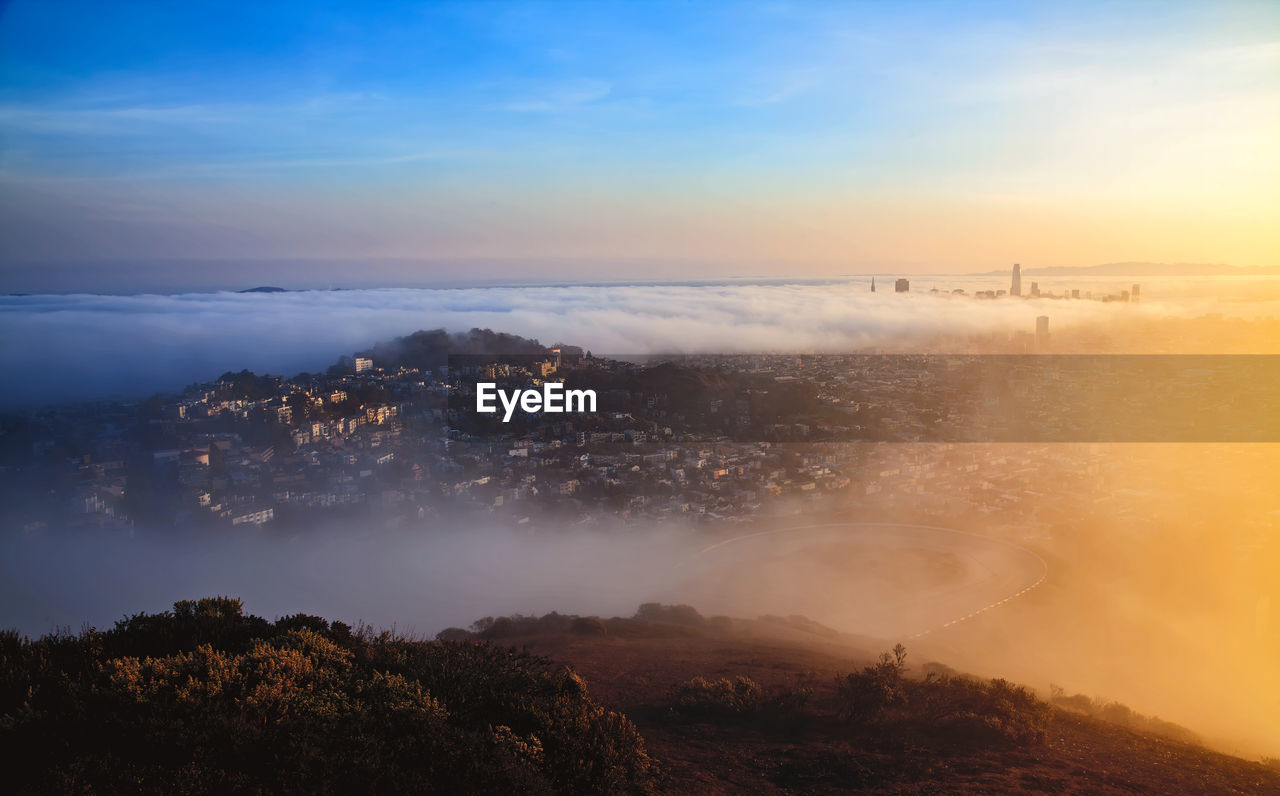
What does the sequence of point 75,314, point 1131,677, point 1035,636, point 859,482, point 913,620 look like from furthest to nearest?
point 75,314, point 859,482, point 913,620, point 1035,636, point 1131,677

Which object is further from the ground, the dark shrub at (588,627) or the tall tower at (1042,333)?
the tall tower at (1042,333)

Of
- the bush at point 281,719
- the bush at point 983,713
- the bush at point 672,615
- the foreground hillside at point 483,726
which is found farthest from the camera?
the bush at point 672,615

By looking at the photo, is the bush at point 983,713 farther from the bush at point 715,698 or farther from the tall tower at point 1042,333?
the tall tower at point 1042,333

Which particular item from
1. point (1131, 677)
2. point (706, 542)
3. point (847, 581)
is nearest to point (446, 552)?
point (706, 542)

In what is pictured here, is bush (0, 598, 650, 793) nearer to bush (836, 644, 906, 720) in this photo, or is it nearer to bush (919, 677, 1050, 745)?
bush (836, 644, 906, 720)

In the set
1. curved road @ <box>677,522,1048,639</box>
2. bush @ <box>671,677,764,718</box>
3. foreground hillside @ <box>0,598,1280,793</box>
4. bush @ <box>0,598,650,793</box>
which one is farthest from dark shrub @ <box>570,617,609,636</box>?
bush @ <box>0,598,650,793</box>

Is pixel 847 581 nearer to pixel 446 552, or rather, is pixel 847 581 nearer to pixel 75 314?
pixel 446 552

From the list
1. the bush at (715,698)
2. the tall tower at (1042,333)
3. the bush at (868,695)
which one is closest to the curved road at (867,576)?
the bush at (868,695)

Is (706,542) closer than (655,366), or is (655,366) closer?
(706,542)
